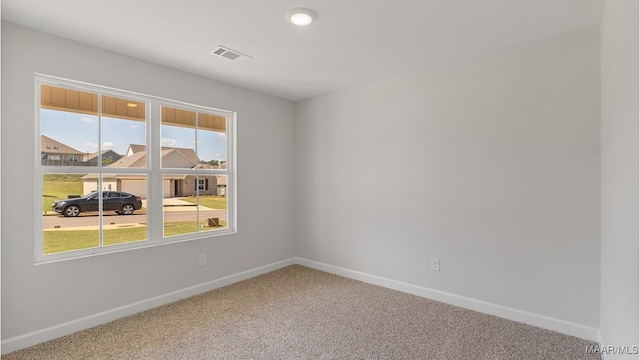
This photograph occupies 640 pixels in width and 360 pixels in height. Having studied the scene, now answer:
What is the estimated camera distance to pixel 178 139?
3.30 meters

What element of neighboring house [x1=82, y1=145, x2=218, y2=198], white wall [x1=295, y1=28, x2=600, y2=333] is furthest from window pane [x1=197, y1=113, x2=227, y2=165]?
white wall [x1=295, y1=28, x2=600, y2=333]

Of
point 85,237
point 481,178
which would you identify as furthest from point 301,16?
point 85,237

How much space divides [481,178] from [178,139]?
Result: 10.2 feet

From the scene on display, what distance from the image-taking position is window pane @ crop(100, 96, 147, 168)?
2.76 meters

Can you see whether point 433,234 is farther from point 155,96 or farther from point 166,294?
point 155,96

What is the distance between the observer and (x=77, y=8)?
6.66 ft

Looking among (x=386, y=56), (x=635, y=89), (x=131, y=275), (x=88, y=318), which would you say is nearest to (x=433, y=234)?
(x=386, y=56)

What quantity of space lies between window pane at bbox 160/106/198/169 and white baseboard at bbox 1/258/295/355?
133 cm

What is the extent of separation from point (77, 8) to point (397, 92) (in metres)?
2.84

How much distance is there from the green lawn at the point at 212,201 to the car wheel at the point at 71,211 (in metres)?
0.95

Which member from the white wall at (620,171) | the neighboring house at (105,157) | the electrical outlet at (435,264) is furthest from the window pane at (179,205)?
the white wall at (620,171)

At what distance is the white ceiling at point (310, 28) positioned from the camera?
2.01 metres

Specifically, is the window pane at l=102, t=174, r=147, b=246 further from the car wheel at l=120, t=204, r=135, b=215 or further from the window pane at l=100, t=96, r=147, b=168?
the window pane at l=100, t=96, r=147, b=168

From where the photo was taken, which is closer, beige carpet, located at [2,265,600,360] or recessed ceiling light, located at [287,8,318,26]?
recessed ceiling light, located at [287,8,318,26]
